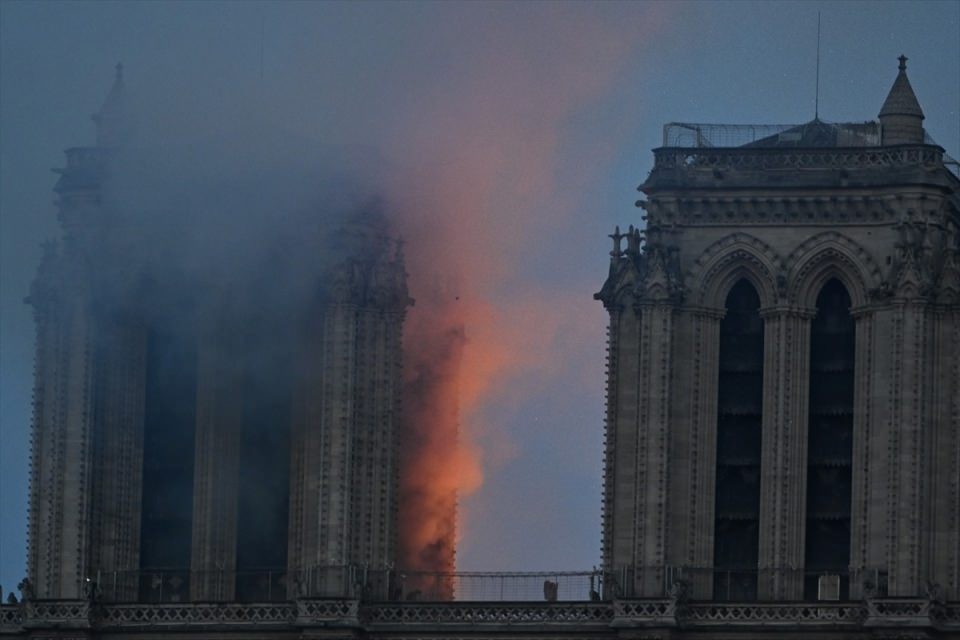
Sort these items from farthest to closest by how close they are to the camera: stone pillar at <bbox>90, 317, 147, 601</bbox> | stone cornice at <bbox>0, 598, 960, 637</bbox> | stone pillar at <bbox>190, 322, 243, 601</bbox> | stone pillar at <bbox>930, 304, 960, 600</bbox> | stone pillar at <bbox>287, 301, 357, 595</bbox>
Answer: stone pillar at <bbox>90, 317, 147, 601</bbox>, stone pillar at <bbox>190, 322, 243, 601</bbox>, stone pillar at <bbox>287, 301, 357, 595</bbox>, stone pillar at <bbox>930, 304, 960, 600</bbox>, stone cornice at <bbox>0, 598, 960, 637</bbox>

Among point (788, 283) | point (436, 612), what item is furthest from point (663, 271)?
point (436, 612)

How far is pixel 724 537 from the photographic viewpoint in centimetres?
10594

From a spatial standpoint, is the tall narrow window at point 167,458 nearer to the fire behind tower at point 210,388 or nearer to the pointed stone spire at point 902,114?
the fire behind tower at point 210,388

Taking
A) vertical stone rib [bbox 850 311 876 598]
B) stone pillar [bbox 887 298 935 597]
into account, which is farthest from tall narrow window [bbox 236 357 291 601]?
stone pillar [bbox 887 298 935 597]

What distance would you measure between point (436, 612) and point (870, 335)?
11.5m

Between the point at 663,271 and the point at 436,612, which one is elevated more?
the point at 663,271

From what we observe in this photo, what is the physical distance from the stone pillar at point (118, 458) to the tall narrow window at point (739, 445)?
1364cm

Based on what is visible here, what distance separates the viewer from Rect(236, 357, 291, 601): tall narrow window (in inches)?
4274

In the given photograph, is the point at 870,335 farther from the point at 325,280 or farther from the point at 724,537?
the point at 325,280

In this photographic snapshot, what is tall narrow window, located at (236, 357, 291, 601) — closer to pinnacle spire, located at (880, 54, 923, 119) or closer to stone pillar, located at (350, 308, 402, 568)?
stone pillar, located at (350, 308, 402, 568)

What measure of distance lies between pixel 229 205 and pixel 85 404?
569 centimetres

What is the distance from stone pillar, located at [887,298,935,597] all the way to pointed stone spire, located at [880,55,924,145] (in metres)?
4.52

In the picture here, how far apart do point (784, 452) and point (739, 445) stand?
147 cm

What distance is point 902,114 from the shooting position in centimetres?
10738
